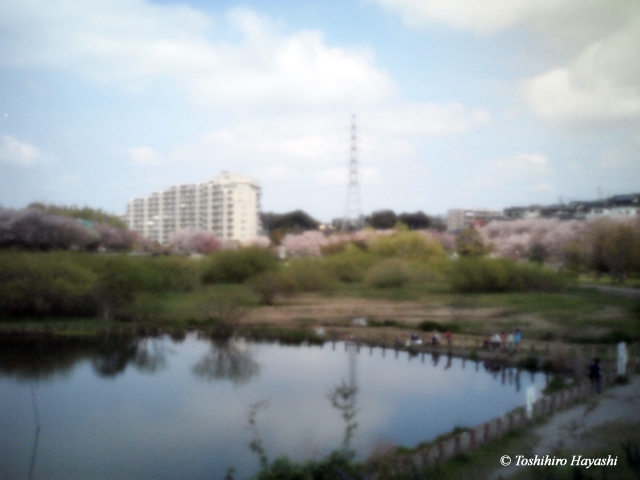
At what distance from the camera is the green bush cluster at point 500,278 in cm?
2284

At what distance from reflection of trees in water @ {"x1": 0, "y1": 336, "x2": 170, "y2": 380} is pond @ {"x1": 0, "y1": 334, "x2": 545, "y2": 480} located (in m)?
0.05

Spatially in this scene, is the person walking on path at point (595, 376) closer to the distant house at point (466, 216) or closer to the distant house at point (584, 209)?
the distant house at point (584, 209)

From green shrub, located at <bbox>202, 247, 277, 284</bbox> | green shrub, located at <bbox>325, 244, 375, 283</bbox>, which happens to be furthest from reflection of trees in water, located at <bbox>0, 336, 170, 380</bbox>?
green shrub, located at <bbox>325, 244, 375, 283</bbox>

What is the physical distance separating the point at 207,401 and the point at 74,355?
6439 millimetres

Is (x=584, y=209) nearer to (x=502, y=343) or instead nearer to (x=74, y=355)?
(x=502, y=343)

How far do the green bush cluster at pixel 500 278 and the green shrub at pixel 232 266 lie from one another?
8.12m

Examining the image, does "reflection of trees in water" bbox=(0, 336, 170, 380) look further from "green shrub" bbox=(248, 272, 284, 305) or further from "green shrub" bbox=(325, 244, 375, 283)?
"green shrub" bbox=(325, 244, 375, 283)

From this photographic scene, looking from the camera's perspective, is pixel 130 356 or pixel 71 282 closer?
pixel 130 356

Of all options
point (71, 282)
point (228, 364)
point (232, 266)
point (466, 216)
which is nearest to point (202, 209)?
point (232, 266)

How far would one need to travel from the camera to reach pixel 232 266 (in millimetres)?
24156

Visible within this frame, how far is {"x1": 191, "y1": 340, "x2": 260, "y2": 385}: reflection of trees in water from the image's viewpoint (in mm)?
13484

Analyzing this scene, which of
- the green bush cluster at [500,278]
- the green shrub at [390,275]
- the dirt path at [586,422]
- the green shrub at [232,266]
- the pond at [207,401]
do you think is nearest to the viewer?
the dirt path at [586,422]

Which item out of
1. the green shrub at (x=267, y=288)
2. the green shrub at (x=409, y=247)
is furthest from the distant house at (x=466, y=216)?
the green shrub at (x=267, y=288)

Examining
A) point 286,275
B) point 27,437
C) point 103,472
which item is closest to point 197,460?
point 103,472
